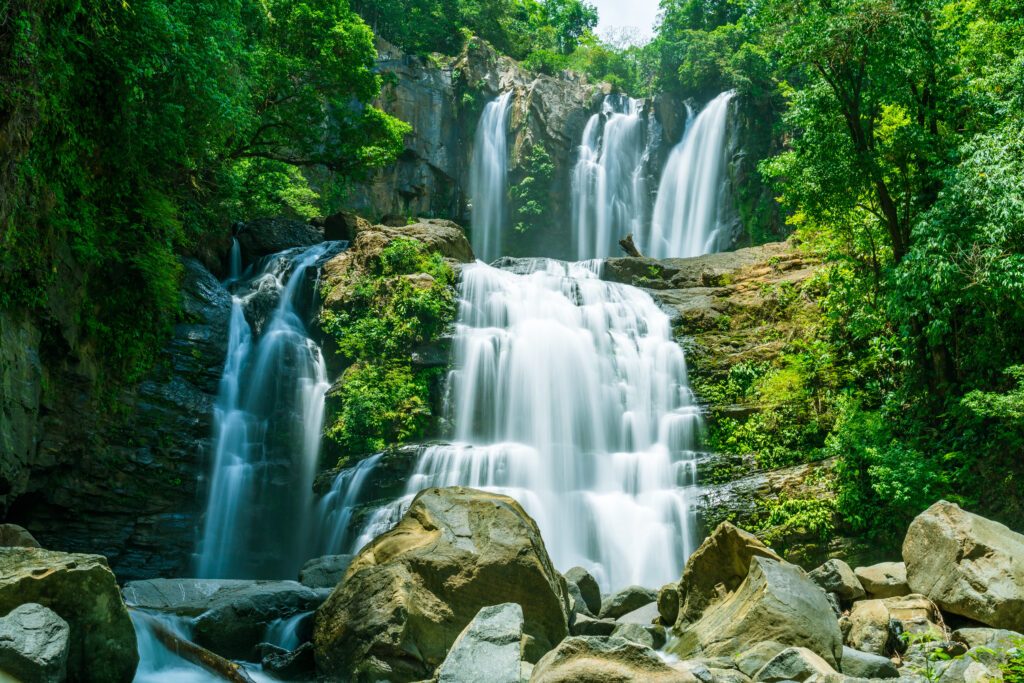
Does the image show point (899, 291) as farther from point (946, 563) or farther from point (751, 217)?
point (751, 217)

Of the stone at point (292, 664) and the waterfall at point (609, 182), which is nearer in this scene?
the stone at point (292, 664)

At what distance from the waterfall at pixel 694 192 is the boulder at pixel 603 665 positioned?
932 inches

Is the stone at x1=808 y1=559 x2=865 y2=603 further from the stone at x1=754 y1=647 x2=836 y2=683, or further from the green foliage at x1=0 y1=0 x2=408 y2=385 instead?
the green foliage at x1=0 y1=0 x2=408 y2=385

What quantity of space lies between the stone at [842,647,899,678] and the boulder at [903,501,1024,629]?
183cm

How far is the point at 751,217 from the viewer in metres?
26.2

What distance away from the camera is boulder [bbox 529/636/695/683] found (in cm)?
436

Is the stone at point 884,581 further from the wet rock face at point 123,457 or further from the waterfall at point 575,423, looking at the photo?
the wet rock face at point 123,457

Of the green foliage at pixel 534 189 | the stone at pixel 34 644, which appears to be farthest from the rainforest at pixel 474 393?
the green foliage at pixel 534 189

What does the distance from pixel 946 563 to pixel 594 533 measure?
18.6ft

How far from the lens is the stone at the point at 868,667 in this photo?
6.43 m

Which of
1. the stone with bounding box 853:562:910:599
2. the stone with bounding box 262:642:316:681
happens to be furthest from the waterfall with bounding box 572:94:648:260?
the stone with bounding box 262:642:316:681

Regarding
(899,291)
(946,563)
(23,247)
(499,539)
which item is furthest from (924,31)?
(23,247)

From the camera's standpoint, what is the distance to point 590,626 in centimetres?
851

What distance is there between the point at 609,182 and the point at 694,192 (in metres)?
4.13
